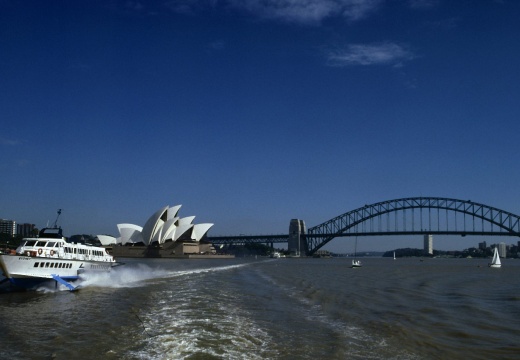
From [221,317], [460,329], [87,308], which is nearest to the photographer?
[460,329]

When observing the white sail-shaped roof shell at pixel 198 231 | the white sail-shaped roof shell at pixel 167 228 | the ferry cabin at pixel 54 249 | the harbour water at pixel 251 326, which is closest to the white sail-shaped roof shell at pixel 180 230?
the white sail-shaped roof shell at pixel 167 228

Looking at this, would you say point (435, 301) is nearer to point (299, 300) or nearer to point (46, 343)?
point (299, 300)

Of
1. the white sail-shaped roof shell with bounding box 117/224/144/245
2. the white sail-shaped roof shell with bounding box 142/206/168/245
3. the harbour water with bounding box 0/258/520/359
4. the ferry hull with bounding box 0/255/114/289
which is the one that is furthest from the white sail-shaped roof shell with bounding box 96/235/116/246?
the harbour water with bounding box 0/258/520/359

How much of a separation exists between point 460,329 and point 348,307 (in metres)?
6.57

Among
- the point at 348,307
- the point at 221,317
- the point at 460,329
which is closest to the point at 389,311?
the point at 348,307

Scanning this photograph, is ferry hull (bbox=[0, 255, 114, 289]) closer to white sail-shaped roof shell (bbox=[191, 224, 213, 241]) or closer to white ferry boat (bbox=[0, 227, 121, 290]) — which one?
white ferry boat (bbox=[0, 227, 121, 290])

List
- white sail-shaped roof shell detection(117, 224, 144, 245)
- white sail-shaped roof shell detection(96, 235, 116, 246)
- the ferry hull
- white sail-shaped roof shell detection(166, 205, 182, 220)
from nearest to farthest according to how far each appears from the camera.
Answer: the ferry hull
white sail-shaped roof shell detection(166, 205, 182, 220)
white sail-shaped roof shell detection(117, 224, 144, 245)
white sail-shaped roof shell detection(96, 235, 116, 246)

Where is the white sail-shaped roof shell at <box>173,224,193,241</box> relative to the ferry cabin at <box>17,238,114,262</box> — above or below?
above

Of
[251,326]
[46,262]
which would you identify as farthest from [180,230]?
[251,326]

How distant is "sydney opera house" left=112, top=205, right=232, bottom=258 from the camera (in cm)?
14700

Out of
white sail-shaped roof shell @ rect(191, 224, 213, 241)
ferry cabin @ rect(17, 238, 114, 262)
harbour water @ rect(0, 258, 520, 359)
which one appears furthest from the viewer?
white sail-shaped roof shell @ rect(191, 224, 213, 241)

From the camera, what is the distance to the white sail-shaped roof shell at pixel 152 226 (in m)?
146

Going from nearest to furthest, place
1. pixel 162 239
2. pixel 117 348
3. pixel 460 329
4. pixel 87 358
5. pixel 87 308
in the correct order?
pixel 87 358, pixel 117 348, pixel 460 329, pixel 87 308, pixel 162 239

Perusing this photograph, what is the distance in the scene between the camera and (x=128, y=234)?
156 metres
